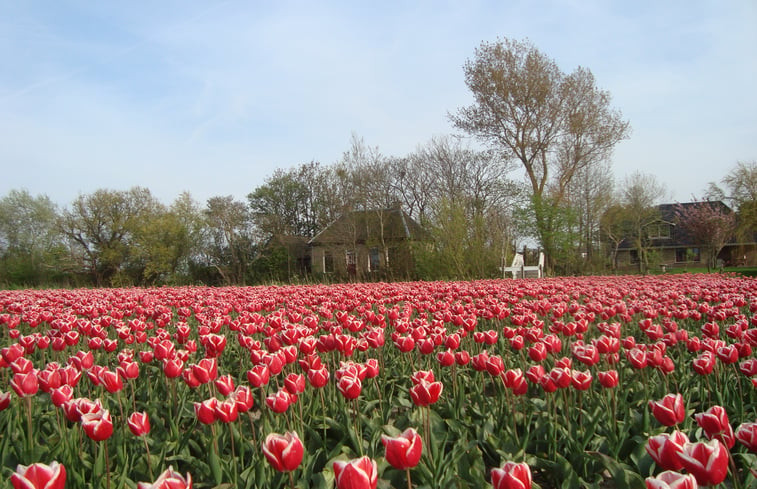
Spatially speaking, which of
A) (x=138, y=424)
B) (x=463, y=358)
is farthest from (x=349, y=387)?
(x=463, y=358)

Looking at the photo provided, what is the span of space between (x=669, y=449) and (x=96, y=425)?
2.18 metres

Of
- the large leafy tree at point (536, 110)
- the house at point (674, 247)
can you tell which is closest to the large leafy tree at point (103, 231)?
the large leafy tree at point (536, 110)

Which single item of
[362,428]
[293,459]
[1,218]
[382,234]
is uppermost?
[1,218]

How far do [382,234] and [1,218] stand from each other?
30.5 metres

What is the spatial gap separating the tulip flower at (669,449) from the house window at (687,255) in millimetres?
52113

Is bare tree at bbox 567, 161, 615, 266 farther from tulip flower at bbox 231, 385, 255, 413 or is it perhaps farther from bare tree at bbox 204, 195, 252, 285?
tulip flower at bbox 231, 385, 255, 413

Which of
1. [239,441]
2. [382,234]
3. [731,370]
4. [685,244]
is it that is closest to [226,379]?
[239,441]

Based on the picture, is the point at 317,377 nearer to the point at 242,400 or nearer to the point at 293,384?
the point at 293,384

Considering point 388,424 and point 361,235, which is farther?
point 361,235

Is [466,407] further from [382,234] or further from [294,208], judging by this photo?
[294,208]

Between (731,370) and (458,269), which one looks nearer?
(731,370)

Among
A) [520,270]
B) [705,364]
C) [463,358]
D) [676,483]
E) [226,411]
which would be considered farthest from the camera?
[520,270]

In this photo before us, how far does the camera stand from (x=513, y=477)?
145cm

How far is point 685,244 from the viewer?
47812mm
